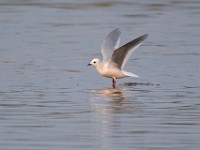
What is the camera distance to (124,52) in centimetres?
1322

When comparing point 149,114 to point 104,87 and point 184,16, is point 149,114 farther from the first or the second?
point 184,16

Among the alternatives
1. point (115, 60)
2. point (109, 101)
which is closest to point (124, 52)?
point (115, 60)

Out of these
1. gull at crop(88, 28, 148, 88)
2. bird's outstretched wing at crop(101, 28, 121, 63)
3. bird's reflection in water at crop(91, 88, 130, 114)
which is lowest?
bird's reflection in water at crop(91, 88, 130, 114)

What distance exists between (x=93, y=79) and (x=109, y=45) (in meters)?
0.64

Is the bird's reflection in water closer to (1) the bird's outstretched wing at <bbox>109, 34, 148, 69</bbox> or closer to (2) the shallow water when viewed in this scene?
(2) the shallow water

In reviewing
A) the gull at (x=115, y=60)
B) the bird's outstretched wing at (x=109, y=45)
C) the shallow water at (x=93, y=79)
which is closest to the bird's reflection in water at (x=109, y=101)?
the shallow water at (x=93, y=79)

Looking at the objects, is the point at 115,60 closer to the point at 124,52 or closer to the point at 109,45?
the point at 124,52

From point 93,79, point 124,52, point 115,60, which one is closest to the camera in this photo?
point 124,52

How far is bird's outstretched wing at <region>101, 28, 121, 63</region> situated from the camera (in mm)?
13859

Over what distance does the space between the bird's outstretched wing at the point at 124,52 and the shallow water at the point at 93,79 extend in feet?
1.08

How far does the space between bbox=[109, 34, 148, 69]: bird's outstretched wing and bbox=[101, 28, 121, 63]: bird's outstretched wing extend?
220 millimetres

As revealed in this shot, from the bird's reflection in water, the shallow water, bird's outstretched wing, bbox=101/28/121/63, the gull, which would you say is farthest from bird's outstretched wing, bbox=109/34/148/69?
the bird's reflection in water

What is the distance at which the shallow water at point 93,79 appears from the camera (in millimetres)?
8695

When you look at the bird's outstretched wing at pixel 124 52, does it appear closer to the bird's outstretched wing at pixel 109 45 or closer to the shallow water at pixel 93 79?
the bird's outstretched wing at pixel 109 45
